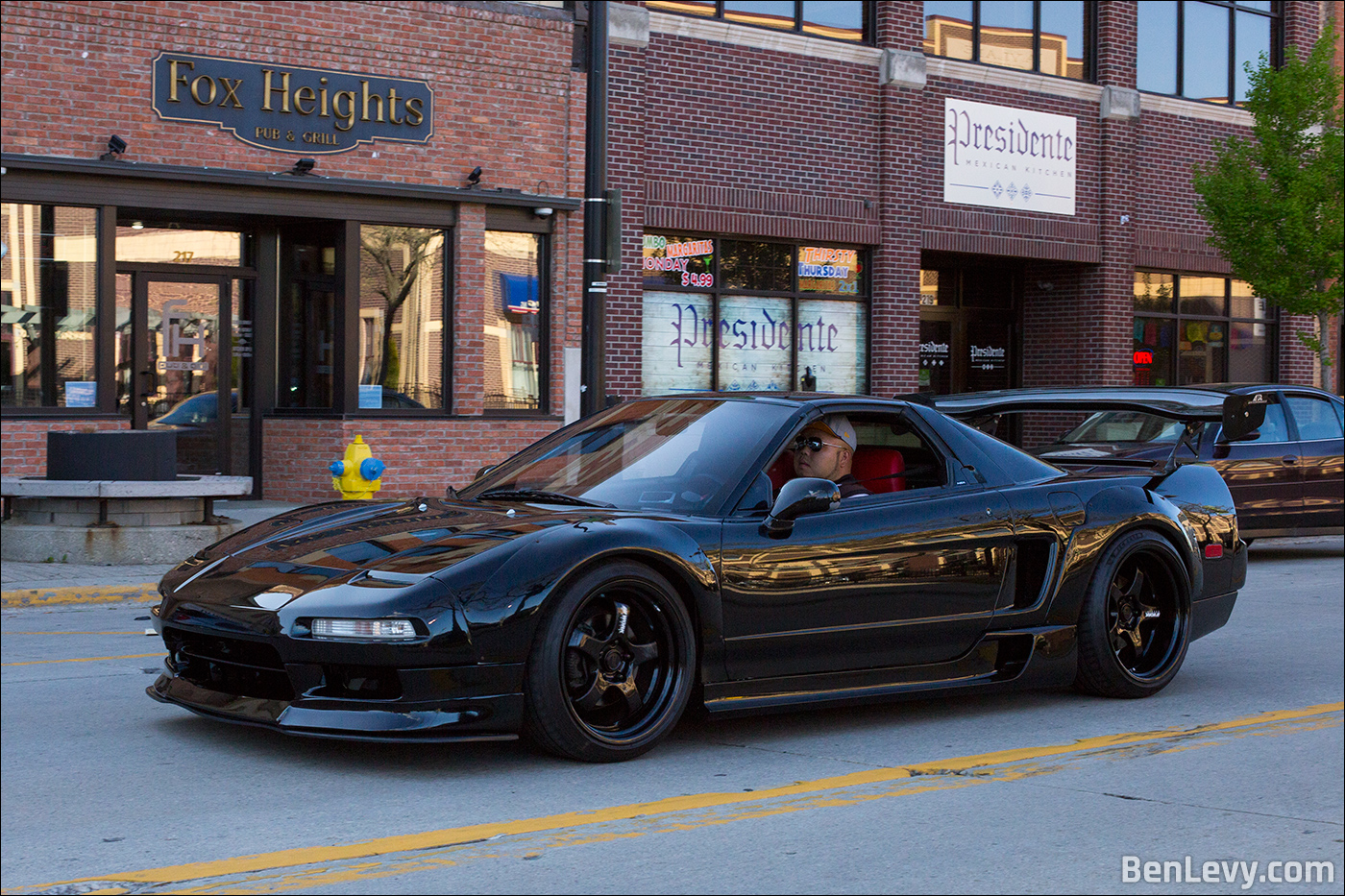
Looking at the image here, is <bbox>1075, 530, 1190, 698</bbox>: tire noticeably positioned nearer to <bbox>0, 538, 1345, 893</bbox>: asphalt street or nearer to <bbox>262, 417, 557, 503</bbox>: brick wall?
<bbox>0, 538, 1345, 893</bbox>: asphalt street

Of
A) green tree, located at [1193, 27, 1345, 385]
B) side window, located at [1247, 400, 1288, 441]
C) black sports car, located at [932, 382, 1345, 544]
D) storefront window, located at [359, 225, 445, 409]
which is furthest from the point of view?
green tree, located at [1193, 27, 1345, 385]

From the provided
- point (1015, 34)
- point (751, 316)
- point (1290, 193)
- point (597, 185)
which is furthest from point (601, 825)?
point (1015, 34)

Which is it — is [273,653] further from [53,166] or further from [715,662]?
[53,166]

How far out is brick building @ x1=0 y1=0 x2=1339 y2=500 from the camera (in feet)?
48.2

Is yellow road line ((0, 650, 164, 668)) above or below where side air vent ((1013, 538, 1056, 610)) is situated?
below

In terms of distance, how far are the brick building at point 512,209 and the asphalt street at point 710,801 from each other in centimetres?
897

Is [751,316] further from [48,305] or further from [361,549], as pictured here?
[361,549]

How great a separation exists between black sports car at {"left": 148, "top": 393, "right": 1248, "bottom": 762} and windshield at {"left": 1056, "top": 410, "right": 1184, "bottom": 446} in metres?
4.24

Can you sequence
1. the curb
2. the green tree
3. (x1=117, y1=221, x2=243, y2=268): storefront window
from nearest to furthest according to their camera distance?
the curb → (x1=117, y1=221, x2=243, y2=268): storefront window → the green tree

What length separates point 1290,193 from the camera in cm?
2059

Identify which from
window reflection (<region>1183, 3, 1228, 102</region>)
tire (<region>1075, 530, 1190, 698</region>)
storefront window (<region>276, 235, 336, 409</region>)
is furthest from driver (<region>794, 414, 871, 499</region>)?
window reflection (<region>1183, 3, 1228, 102</region>)

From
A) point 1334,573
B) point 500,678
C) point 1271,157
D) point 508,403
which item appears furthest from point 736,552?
point 1271,157

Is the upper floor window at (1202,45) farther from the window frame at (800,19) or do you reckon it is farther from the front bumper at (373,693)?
the front bumper at (373,693)

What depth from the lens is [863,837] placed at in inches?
183
